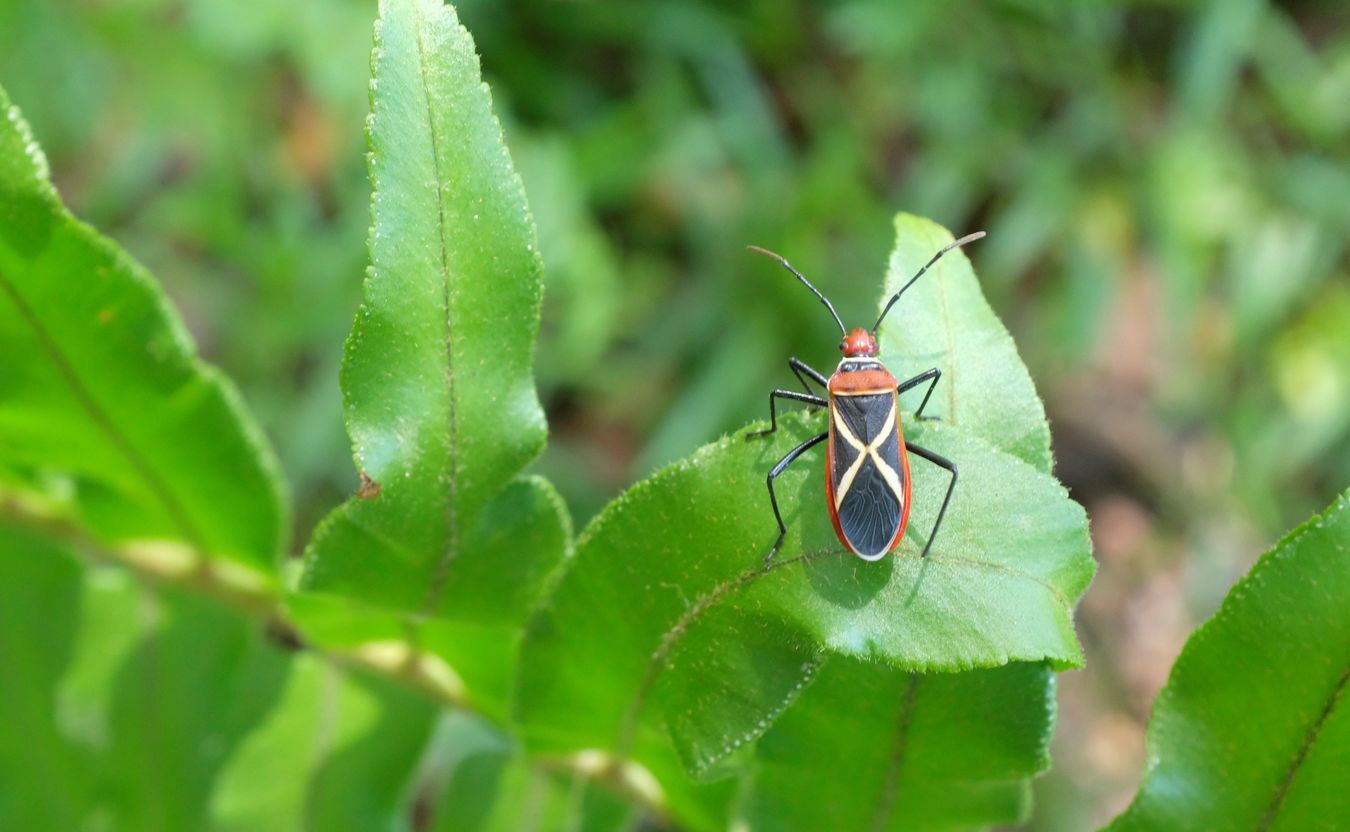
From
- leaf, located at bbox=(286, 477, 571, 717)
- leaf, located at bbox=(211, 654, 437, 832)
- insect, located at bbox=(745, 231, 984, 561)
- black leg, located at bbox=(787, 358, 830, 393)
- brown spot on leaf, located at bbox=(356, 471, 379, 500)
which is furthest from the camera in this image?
black leg, located at bbox=(787, 358, 830, 393)

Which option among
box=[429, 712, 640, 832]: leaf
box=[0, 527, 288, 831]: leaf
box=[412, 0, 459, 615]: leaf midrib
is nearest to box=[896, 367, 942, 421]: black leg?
box=[412, 0, 459, 615]: leaf midrib

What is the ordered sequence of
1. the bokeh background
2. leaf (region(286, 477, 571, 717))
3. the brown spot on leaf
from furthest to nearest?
the bokeh background
leaf (region(286, 477, 571, 717))
the brown spot on leaf

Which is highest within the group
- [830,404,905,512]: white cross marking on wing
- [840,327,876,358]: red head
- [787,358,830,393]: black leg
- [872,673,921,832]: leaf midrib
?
[830,404,905,512]: white cross marking on wing

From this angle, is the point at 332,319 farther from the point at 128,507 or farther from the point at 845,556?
the point at 845,556

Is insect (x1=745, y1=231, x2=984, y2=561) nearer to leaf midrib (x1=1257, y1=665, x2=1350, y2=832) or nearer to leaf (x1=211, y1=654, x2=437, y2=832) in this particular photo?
leaf midrib (x1=1257, y1=665, x2=1350, y2=832)

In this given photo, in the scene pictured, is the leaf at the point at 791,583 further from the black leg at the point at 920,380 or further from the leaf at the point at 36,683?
the leaf at the point at 36,683

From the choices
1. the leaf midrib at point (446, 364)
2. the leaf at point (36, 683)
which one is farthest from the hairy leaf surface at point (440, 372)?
the leaf at point (36, 683)

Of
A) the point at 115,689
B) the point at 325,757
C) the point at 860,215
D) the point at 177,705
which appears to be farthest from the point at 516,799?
the point at 860,215

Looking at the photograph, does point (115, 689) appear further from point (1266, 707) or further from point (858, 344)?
point (1266, 707)
